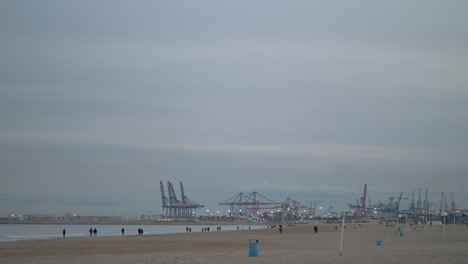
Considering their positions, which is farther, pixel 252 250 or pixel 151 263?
pixel 252 250

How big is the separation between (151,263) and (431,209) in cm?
13139

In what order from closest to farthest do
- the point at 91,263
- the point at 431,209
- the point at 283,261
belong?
the point at 283,261 < the point at 91,263 < the point at 431,209

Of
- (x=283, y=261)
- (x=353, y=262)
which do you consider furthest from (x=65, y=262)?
(x=353, y=262)

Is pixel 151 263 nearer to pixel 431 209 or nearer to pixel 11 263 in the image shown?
pixel 11 263

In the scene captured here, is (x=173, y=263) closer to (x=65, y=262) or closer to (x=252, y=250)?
(x=252, y=250)

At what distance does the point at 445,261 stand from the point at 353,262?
3.06m

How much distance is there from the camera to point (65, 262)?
20328 mm

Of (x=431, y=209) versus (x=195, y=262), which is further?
(x=431, y=209)

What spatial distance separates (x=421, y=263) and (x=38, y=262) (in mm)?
14605

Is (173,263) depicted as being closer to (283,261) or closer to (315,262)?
(283,261)

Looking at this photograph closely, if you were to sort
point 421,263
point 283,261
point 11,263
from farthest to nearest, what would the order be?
point 11,263 → point 283,261 → point 421,263

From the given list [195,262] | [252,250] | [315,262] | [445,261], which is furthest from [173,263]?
[445,261]

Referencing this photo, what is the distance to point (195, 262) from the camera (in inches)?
704

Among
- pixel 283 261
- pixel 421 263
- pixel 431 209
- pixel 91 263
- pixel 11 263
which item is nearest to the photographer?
pixel 421 263
